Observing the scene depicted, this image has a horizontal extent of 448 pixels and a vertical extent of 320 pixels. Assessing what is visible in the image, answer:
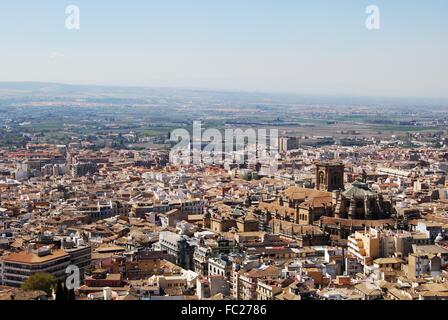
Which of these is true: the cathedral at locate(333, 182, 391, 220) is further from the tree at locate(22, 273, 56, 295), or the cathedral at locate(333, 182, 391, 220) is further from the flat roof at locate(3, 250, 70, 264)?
the tree at locate(22, 273, 56, 295)

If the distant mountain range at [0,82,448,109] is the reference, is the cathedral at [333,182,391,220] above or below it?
below

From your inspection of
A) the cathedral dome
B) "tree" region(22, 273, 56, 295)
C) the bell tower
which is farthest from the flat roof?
the bell tower

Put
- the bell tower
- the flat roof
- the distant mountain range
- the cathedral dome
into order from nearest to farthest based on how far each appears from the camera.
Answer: the flat roof → the cathedral dome → the bell tower → the distant mountain range

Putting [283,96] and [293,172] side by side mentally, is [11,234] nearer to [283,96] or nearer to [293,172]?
[293,172]

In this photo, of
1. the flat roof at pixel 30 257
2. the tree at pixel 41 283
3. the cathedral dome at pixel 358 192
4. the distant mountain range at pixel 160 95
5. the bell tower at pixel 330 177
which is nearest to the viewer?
the tree at pixel 41 283

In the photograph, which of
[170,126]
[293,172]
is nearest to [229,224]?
[293,172]

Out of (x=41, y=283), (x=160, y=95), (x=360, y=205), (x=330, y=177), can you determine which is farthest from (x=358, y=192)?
(x=160, y=95)

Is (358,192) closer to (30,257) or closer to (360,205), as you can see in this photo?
(360,205)

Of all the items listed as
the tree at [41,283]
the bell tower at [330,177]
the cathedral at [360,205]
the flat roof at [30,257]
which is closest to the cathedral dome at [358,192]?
the cathedral at [360,205]

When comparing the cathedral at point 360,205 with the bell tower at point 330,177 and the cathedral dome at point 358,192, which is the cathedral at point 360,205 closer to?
the cathedral dome at point 358,192
